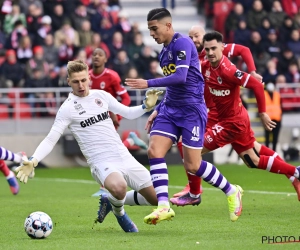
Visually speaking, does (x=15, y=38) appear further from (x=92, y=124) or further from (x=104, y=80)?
(x=92, y=124)

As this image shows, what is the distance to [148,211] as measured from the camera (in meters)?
11.8

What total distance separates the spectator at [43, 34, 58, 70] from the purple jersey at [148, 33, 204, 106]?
499 inches

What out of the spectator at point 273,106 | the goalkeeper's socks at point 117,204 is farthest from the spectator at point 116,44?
the goalkeeper's socks at point 117,204

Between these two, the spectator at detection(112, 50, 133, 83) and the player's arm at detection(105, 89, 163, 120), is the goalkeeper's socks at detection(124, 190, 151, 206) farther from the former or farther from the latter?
the spectator at detection(112, 50, 133, 83)

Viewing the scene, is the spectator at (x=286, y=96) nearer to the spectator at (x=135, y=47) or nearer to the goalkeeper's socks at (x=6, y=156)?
the spectator at (x=135, y=47)

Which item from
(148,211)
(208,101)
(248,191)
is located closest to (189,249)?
(148,211)

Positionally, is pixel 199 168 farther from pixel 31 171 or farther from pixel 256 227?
pixel 31 171

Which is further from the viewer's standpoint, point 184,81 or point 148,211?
point 148,211

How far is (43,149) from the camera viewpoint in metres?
9.10

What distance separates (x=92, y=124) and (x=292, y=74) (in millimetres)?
15684

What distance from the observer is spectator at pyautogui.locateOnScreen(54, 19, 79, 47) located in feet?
74.9

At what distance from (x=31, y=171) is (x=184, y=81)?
1.93 meters

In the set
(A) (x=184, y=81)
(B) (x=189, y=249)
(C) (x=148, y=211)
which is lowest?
(C) (x=148, y=211)

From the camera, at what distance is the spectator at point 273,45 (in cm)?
2473
